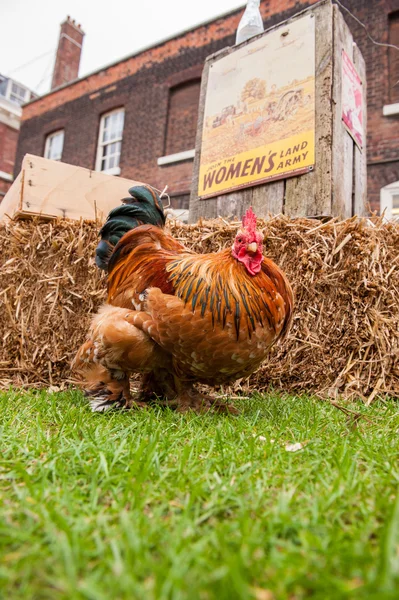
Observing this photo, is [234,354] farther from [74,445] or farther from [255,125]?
[255,125]

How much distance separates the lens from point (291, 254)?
359cm

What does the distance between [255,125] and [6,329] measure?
138 inches

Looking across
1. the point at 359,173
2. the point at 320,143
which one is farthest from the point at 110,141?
the point at 320,143

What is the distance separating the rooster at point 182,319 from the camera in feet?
7.68

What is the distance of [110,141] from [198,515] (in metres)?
15.1

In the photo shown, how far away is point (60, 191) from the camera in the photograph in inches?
165

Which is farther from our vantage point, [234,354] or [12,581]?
[234,354]

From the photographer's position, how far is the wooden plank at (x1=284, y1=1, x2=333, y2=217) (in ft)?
12.4

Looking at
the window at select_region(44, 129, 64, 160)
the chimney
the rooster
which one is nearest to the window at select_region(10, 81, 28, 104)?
the chimney

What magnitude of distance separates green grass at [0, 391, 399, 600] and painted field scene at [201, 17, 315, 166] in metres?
3.34

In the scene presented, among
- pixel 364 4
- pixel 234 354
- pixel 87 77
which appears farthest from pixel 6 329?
pixel 87 77

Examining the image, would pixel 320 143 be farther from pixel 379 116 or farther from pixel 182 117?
pixel 182 117

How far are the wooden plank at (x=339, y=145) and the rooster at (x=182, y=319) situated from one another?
5.53 feet

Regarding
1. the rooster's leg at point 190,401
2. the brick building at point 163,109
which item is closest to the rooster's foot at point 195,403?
the rooster's leg at point 190,401
